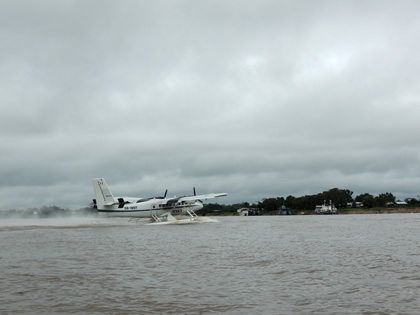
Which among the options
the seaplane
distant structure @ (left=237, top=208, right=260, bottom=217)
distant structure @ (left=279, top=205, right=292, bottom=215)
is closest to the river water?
the seaplane

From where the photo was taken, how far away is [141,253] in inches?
720

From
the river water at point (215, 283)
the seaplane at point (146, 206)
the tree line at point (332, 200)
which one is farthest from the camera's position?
the tree line at point (332, 200)

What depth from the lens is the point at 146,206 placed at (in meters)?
49.3

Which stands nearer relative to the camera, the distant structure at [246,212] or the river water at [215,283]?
the river water at [215,283]

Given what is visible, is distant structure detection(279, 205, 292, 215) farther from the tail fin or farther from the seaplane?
the tail fin

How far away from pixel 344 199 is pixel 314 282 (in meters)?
158

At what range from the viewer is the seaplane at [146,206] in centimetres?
4894

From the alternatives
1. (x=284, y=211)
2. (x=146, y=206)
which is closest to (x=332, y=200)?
(x=284, y=211)

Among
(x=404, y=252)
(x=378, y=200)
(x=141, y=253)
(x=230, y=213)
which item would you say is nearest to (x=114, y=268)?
(x=141, y=253)

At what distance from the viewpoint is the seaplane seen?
4894 cm

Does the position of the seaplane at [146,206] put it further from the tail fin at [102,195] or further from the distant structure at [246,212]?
the distant structure at [246,212]

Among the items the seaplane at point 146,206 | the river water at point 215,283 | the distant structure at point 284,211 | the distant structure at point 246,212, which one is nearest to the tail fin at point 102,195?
the seaplane at point 146,206

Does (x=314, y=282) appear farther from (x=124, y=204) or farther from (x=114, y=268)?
(x=124, y=204)

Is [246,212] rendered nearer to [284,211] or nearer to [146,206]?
[284,211]
